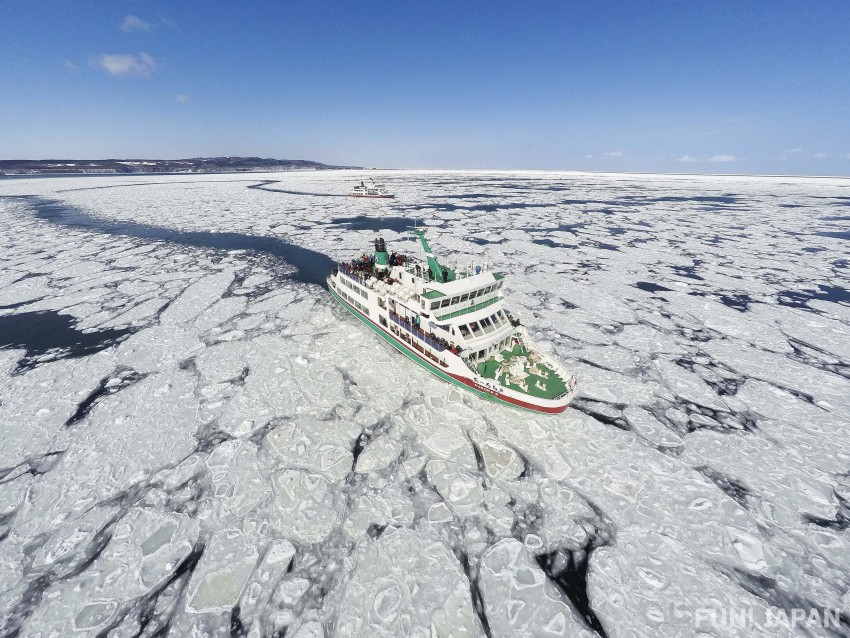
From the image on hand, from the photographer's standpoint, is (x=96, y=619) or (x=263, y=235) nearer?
(x=96, y=619)

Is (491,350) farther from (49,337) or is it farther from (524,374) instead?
(49,337)

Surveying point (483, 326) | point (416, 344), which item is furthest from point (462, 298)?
point (416, 344)

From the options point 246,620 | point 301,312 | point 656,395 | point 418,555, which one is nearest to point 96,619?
point 246,620

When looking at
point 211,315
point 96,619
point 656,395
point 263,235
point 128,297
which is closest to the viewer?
point 96,619

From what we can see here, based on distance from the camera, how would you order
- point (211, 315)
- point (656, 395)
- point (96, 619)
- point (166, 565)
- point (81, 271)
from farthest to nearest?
point (81, 271)
point (211, 315)
point (656, 395)
point (166, 565)
point (96, 619)

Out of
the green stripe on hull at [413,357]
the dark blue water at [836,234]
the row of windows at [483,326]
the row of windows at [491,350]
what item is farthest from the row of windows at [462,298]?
the dark blue water at [836,234]

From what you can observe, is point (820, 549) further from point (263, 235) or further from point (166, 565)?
point (263, 235)

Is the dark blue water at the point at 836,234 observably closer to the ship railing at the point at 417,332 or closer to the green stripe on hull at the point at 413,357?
the green stripe on hull at the point at 413,357
